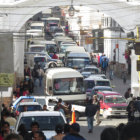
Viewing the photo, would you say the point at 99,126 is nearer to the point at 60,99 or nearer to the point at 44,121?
the point at 60,99

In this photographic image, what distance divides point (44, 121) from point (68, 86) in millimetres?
20119

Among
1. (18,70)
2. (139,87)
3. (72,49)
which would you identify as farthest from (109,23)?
(139,87)

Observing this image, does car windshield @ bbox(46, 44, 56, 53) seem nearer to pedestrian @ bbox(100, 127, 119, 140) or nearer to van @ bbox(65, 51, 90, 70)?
van @ bbox(65, 51, 90, 70)

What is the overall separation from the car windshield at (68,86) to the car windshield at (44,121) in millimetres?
19495

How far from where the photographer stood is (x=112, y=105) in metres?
30.9

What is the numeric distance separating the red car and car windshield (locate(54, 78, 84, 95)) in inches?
138

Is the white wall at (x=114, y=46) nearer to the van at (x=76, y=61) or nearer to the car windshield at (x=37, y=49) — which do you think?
the car windshield at (x=37, y=49)

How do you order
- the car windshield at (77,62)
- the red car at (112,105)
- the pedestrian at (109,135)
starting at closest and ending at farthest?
the pedestrian at (109,135) < the red car at (112,105) < the car windshield at (77,62)

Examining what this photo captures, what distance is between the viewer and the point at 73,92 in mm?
35688

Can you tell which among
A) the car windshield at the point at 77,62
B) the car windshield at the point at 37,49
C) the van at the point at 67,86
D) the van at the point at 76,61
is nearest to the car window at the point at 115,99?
the van at the point at 67,86

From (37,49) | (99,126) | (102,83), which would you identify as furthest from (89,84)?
(37,49)

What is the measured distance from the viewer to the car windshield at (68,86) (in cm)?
3584

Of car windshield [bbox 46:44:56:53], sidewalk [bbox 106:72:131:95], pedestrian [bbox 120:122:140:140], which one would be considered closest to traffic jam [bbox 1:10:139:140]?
sidewalk [bbox 106:72:131:95]

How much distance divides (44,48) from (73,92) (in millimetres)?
37097
